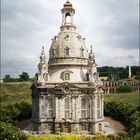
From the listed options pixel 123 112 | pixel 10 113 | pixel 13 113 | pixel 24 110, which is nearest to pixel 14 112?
pixel 13 113

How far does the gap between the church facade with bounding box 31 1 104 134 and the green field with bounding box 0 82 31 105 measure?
48639mm

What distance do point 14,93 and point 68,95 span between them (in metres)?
65.4

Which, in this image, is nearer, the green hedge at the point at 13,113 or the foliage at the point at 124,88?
the green hedge at the point at 13,113

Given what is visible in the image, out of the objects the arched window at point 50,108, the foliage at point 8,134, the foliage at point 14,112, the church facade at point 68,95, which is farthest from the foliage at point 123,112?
the foliage at point 8,134

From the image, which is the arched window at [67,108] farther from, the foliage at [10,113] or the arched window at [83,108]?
the foliage at [10,113]

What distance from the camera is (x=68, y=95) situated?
59062mm

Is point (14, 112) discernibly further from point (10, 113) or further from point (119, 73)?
point (119, 73)

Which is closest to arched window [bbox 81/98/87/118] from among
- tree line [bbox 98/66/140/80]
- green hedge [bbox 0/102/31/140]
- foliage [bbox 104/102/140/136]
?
foliage [bbox 104/102/140/136]

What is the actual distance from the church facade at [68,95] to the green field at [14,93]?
4864cm

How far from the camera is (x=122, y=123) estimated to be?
6888 centimetres

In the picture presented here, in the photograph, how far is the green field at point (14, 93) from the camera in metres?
111

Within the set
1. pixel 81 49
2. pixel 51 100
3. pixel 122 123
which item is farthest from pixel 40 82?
pixel 122 123

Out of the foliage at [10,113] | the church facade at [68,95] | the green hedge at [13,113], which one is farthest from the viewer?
the foliage at [10,113]

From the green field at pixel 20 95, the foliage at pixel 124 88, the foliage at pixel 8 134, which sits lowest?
the foliage at pixel 8 134
